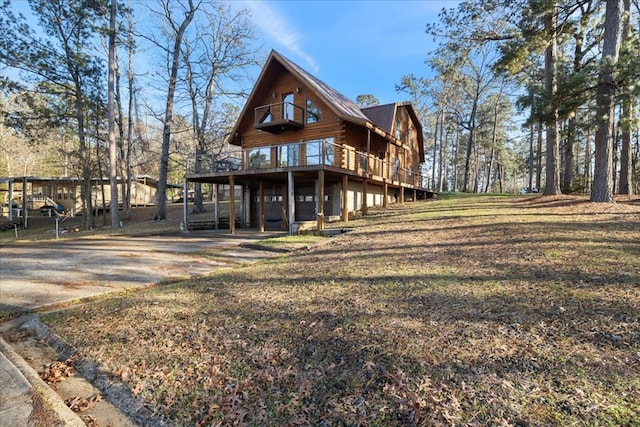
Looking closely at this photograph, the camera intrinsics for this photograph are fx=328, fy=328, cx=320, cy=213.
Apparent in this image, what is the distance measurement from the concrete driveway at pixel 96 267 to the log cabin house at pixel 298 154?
4.56 metres

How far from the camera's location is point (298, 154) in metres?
16.2

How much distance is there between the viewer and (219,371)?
3025mm

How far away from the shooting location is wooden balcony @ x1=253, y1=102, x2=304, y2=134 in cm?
1697

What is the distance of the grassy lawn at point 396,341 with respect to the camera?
94.2 inches

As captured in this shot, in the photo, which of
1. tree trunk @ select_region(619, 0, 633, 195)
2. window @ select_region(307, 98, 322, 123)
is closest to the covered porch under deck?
window @ select_region(307, 98, 322, 123)

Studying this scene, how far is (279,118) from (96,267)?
12243 mm

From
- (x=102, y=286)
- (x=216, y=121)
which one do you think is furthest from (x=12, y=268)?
(x=216, y=121)

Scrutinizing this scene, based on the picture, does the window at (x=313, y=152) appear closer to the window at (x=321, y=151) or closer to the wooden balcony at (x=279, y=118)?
the window at (x=321, y=151)

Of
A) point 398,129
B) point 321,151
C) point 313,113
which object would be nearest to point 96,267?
point 321,151

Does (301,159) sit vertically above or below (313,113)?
below

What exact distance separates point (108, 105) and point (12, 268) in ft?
44.0

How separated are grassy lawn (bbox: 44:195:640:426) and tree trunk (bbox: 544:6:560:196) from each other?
6.23m

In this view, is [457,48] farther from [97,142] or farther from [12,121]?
[12,121]

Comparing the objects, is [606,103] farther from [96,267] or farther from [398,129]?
[96,267]
